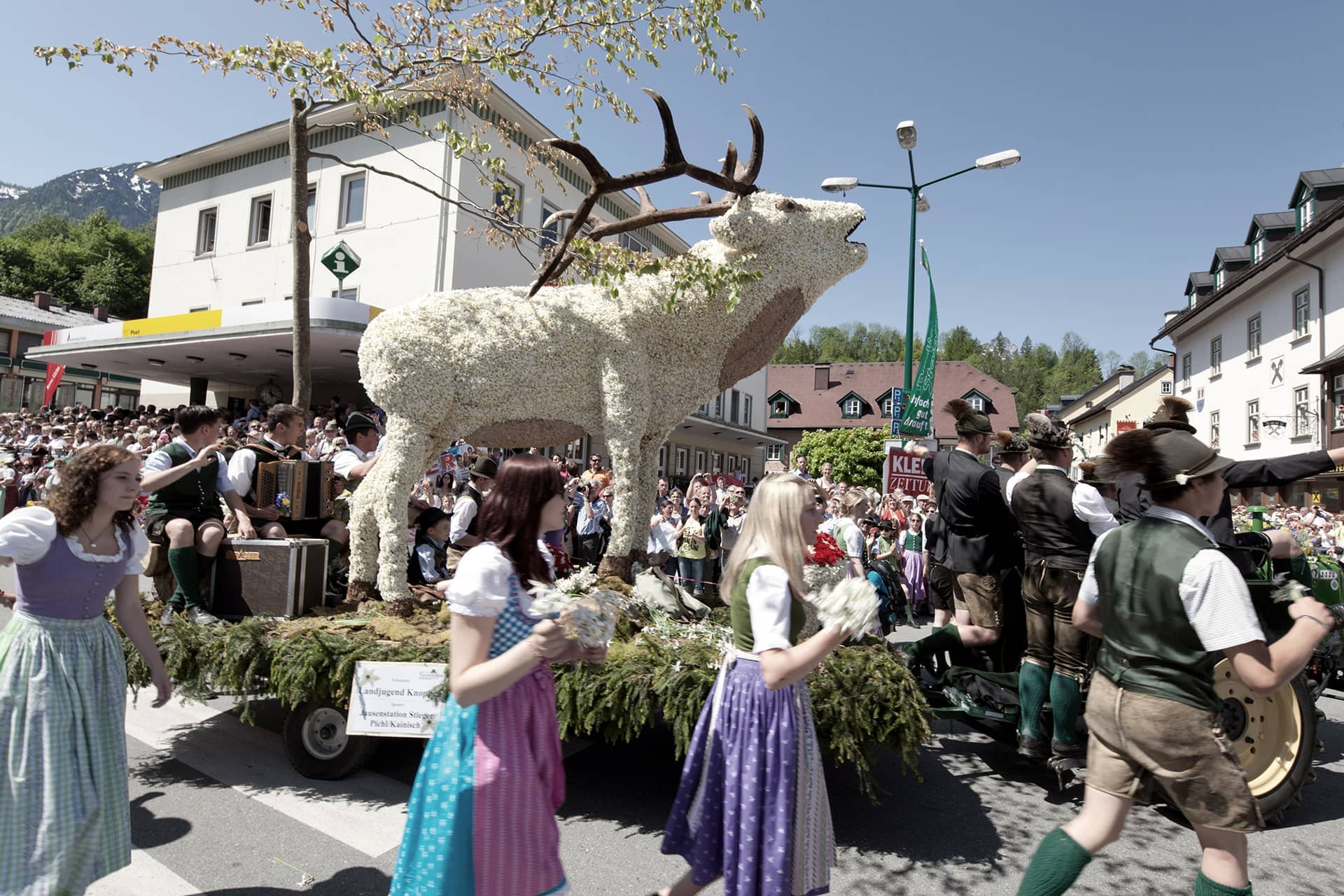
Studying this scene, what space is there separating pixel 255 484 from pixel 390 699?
2.42 metres

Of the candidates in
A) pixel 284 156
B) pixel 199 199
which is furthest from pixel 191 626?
pixel 199 199

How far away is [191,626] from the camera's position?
4180 millimetres

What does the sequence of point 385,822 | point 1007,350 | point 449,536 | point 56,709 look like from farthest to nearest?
point 1007,350 < point 449,536 < point 385,822 < point 56,709

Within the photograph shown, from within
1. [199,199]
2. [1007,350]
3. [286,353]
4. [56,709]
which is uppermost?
[1007,350]

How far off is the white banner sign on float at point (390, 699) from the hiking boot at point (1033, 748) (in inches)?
122

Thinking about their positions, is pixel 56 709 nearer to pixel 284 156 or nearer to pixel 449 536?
pixel 449 536

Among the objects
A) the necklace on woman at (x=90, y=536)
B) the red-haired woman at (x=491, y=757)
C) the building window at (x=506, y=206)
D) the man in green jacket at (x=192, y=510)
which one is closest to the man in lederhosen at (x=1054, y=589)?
the red-haired woman at (x=491, y=757)

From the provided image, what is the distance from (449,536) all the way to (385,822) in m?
2.96

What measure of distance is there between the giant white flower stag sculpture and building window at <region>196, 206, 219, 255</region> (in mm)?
23085

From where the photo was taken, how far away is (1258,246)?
24.1 metres

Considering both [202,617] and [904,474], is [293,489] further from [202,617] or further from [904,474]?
[904,474]

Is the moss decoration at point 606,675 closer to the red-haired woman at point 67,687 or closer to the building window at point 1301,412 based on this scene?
the red-haired woman at point 67,687

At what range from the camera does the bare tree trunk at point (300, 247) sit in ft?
22.7

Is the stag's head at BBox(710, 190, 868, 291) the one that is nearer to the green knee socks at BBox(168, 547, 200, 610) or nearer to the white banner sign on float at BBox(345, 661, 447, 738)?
the white banner sign on float at BBox(345, 661, 447, 738)
